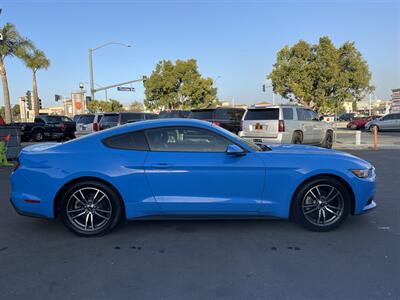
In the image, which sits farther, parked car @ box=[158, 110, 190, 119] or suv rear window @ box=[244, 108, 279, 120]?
parked car @ box=[158, 110, 190, 119]

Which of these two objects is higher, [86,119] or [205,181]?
[86,119]

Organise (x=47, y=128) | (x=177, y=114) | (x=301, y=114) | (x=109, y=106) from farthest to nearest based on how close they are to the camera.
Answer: (x=109, y=106), (x=47, y=128), (x=177, y=114), (x=301, y=114)

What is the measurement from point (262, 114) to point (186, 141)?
8.84 m

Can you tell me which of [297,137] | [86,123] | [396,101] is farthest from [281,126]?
[396,101]

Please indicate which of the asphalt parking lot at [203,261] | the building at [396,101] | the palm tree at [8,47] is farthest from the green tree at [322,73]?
the asphalt parking lot at [203,261]

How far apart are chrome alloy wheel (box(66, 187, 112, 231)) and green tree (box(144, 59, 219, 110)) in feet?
125

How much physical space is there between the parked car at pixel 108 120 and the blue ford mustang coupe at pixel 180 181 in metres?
12.6

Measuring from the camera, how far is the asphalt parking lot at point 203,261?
3289mm

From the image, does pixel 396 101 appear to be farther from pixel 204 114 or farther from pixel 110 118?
pixel 110 118

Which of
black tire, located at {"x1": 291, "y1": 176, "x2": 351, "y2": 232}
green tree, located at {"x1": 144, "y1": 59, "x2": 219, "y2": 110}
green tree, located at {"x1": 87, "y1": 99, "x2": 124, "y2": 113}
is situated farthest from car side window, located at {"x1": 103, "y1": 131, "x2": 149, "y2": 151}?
green tree, located at {"x1": 87, "y1": 99, "x2": 124, "y2": 113}

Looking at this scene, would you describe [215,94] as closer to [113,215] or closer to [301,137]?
[301,137]

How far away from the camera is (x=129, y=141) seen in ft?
15.5

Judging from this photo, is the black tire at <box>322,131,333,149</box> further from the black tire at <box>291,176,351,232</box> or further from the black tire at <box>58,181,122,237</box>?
the black tire at <box>58,181,122,237</box>

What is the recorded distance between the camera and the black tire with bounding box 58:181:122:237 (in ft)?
15.1
